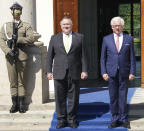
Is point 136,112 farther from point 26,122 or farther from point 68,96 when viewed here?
point 26,122

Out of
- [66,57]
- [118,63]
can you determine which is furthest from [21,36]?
[118,63]

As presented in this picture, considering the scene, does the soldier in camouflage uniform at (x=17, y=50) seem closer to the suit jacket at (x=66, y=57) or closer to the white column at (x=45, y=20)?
the suit jacket at (x=66, y=57)

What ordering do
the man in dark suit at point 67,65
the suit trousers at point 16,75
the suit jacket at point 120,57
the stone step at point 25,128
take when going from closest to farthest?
the suit jacket at point 120,57, the man in dark suit at point 67,65, the stone step at point 25,128, the suit trousers at point 16,75

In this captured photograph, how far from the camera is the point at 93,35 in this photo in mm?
11500

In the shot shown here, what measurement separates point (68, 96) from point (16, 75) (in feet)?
3.73

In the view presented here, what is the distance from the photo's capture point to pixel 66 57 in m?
6.12

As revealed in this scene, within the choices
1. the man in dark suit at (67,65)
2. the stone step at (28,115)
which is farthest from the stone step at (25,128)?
the man in dark suit at (67,65)

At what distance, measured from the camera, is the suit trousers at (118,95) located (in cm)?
609

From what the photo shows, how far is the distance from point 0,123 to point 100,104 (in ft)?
5.82

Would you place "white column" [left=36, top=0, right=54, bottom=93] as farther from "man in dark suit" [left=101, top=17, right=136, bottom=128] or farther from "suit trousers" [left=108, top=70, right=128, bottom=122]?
"suit trousers" [left=108, top=70, right=128, bottom=122]

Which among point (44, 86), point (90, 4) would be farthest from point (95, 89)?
point (90, 4)

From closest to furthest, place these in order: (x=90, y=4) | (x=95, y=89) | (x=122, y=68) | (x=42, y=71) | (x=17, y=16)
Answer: (x=122, y=68)
(x=17, y=16)
(x=42, y=71)
(x=95, y=89)
(x=90, y=4)

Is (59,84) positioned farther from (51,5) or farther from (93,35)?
(93,35)

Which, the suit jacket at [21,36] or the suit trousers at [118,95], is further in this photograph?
the suit jacket at [21,36]
